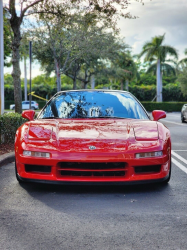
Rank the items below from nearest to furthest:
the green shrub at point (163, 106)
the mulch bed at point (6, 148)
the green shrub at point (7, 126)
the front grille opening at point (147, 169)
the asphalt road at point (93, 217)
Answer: the asphalt road at point (93, 217) < the front grille opening at point (147, 169) < the mulch bed at point (6, 148) < the green shrub at point (7, 126) < the green shrub at point (163, 106)

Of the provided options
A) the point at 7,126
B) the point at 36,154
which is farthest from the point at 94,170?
the point at 7,126

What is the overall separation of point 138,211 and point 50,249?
52.5 inches

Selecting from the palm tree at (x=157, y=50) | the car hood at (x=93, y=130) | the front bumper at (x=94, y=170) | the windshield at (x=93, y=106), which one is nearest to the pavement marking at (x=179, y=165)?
the windshield at (x=93, y=106)

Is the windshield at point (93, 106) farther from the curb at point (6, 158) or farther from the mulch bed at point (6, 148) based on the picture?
the mulch bed at point (6, 148)

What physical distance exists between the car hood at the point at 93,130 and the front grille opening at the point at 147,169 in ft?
1.16

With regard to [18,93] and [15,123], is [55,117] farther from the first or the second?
[18,93]

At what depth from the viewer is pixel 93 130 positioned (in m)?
4.86

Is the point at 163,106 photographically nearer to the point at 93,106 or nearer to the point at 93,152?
the point at 93,106

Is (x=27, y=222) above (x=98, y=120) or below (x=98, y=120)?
below

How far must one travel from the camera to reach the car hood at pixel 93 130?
469cm

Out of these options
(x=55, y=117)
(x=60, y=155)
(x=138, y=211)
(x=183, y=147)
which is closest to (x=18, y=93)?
(x=183, y=147)

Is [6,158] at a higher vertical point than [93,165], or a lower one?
lower

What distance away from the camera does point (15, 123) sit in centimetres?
905

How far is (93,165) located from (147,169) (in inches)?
27.7
